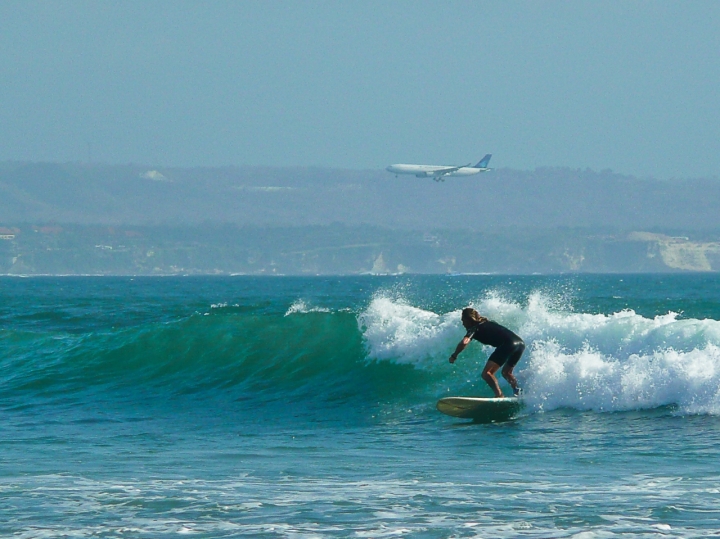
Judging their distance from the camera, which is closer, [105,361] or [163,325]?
[105,361]

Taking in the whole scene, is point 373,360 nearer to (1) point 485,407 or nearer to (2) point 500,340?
(1) point 485,407

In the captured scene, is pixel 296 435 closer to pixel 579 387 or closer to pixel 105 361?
pixel 579 387

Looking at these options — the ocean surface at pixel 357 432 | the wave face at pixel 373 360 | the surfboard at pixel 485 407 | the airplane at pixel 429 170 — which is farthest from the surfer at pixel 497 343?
the airplane at pixel 429 170

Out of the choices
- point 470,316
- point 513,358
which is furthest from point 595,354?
point 470,316

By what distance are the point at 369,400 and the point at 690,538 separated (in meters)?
10.3

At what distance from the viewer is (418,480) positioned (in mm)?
11055

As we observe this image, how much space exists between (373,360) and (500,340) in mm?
6558

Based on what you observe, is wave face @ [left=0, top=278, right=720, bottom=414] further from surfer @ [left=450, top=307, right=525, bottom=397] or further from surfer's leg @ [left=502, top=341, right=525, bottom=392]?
surfer @ [left=450, top=307, right=525, bottom=397]

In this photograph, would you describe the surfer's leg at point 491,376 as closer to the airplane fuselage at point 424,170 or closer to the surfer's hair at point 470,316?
the surfer's hair at point 470,316

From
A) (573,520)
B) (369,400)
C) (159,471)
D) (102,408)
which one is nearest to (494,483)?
(573,520)

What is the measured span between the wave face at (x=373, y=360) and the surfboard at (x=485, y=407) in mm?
459

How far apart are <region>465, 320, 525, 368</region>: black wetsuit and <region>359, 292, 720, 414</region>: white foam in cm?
119

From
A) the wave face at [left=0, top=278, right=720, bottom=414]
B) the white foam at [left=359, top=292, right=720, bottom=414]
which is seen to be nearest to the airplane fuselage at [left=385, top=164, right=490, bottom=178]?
the wave face at [left=0, top=278, right=720, bottom=414]

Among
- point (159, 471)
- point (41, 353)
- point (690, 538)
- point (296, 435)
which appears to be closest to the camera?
point (690, 538)
